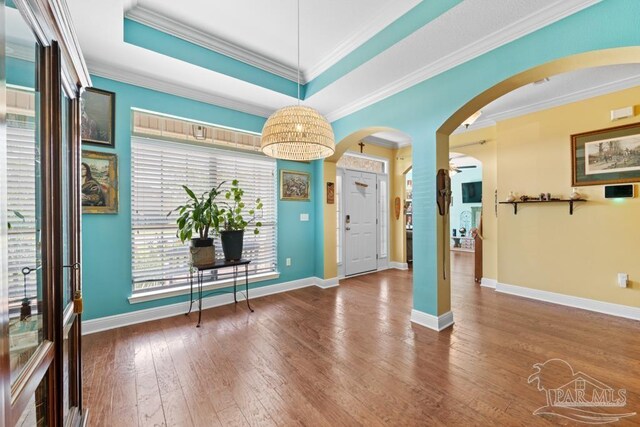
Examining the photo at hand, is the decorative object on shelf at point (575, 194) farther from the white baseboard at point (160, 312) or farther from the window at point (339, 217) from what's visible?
the white baseboard at point (160, 312)

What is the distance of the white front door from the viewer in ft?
16.5

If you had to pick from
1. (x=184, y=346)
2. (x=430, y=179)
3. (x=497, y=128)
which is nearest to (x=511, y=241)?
(x=497, y=128)

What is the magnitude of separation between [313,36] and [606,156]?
3.76 metres

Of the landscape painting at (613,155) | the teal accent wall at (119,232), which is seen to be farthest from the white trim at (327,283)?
the landscape painting at (613,155)

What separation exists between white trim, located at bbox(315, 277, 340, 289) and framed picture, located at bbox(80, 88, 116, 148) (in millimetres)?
3241

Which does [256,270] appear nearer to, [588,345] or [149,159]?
[149,159]

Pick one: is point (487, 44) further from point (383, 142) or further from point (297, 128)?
point (383, 142)

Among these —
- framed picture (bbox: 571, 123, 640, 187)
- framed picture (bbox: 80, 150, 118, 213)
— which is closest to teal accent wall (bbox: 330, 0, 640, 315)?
framed picture (bbox: 571, 123, 640, 187)

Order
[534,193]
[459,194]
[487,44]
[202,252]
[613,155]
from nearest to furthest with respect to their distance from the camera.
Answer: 1. [487,44]
2. [202,252]
3. [613,155]
4. [534,193]
5. [459,194]

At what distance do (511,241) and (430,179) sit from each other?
7.41ft

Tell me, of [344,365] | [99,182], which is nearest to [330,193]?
[344,365]

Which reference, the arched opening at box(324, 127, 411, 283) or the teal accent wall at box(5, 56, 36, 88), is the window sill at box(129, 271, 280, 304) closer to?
the arched opening at box(324, 127, 411, 283)

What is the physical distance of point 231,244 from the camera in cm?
311

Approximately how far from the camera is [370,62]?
8.44 ft
